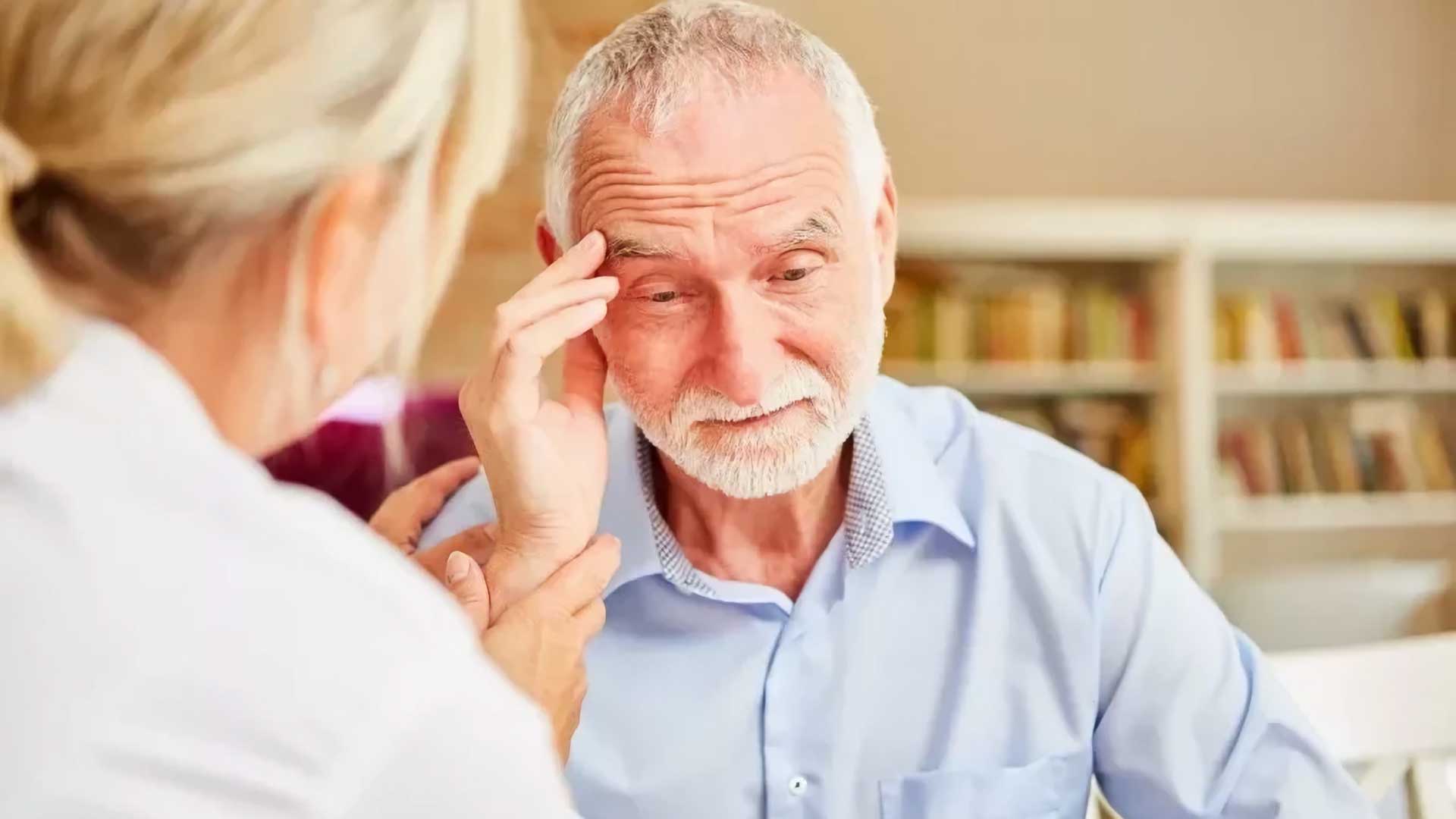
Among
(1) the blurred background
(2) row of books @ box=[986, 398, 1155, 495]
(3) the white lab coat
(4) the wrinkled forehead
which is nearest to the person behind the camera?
(3) the white lab coat

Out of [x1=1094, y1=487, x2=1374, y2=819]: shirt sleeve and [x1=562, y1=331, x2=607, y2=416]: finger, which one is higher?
[x1=562, y1=331, x2=607, y2=416]: finger

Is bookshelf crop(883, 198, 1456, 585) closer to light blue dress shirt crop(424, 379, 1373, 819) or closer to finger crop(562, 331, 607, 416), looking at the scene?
light blue dress shirt crop(424, 379, 1373, 819)

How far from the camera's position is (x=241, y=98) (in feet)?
1.56

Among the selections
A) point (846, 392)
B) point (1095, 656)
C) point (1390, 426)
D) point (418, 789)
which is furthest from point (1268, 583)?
point (1390, 426)

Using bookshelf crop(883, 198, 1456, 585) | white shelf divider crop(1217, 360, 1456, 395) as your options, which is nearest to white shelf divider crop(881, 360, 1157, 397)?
bookshelf crop(883, 198, 1456, 585)

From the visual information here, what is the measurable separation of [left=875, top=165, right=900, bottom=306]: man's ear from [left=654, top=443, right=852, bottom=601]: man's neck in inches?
6.3

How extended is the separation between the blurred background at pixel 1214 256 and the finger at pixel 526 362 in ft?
6.02

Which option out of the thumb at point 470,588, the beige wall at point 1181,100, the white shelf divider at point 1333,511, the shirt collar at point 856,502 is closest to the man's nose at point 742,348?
the shirt collar at point 856,502

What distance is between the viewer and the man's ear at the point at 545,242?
893 millimetres

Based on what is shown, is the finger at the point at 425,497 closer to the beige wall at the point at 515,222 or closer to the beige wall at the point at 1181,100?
the beige wall at the point at 515,222

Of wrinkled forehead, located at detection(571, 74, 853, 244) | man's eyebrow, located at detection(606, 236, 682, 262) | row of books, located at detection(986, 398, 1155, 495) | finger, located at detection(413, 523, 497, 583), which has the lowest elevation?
row of books, located at detection(986, 398, 1155, 495)

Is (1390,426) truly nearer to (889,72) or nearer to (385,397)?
(889,72)

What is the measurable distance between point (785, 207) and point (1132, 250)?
2271 millimetres

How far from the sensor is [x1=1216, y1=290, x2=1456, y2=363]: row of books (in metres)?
2.95
